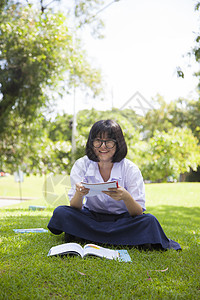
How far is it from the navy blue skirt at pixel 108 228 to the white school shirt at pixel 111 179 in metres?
0.16

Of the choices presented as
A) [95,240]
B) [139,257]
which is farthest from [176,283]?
[95,240]

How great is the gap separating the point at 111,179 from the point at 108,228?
0.46m

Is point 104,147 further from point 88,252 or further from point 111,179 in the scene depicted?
point 88,252

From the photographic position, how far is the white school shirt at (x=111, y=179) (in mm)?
2986

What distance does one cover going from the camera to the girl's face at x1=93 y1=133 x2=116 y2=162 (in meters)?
2.98

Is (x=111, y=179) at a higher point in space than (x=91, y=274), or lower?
higher

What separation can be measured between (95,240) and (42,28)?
725 centimetres

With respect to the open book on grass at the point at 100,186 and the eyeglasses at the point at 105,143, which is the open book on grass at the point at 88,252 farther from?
the eyeglasses at the point at 105,143

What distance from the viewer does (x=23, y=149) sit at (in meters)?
8.70

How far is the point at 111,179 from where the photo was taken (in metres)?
3.01

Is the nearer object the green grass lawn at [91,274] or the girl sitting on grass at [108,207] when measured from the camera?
the green grass lawn at [91,274]

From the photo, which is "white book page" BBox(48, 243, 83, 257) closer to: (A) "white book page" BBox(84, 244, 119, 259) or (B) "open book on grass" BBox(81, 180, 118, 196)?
(A) "white book page" BBox(84, 244, 119, 259)

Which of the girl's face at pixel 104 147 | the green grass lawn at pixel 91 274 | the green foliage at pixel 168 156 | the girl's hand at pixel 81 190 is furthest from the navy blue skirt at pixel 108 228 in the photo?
the green foliage at pixel 168 156

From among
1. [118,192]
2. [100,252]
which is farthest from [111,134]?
[100,252]
